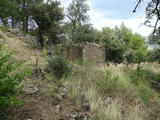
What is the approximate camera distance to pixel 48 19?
26.0 feet

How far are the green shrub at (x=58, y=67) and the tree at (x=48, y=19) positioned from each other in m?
5.09

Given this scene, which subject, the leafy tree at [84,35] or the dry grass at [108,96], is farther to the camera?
the leafy tree at [84,35]

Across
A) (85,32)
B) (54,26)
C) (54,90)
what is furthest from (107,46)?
(54,90)

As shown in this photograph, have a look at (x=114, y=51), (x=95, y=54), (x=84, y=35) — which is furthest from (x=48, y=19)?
(x=114, y=51)

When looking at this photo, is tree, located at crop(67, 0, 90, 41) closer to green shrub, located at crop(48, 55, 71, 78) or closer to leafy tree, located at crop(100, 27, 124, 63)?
leafy tree, located at crop(100, 27, 124, 63)

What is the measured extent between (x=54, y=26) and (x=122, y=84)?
21.3 ft

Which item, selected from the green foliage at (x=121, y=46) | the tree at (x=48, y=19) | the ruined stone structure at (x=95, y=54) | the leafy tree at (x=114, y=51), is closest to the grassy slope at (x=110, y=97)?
the green foliage at (x=121, y=46)

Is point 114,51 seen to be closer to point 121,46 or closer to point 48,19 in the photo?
point 121,46

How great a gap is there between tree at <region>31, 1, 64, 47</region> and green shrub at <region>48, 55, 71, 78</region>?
5094mm

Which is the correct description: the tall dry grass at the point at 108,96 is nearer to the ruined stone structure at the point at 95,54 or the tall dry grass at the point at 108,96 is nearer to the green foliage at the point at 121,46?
the green foliage at the point at 121,46

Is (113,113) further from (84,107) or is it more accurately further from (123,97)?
(123,97)

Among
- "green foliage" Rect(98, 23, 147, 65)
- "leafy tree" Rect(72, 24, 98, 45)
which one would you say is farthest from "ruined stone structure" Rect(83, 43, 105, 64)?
"leafy tree" Rect(72, 24, 98, 45)

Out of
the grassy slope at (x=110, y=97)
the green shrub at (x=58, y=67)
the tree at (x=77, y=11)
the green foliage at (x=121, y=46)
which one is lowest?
the grassy slope at (x=110, y=97)

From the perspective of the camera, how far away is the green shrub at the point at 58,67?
10.2ft
